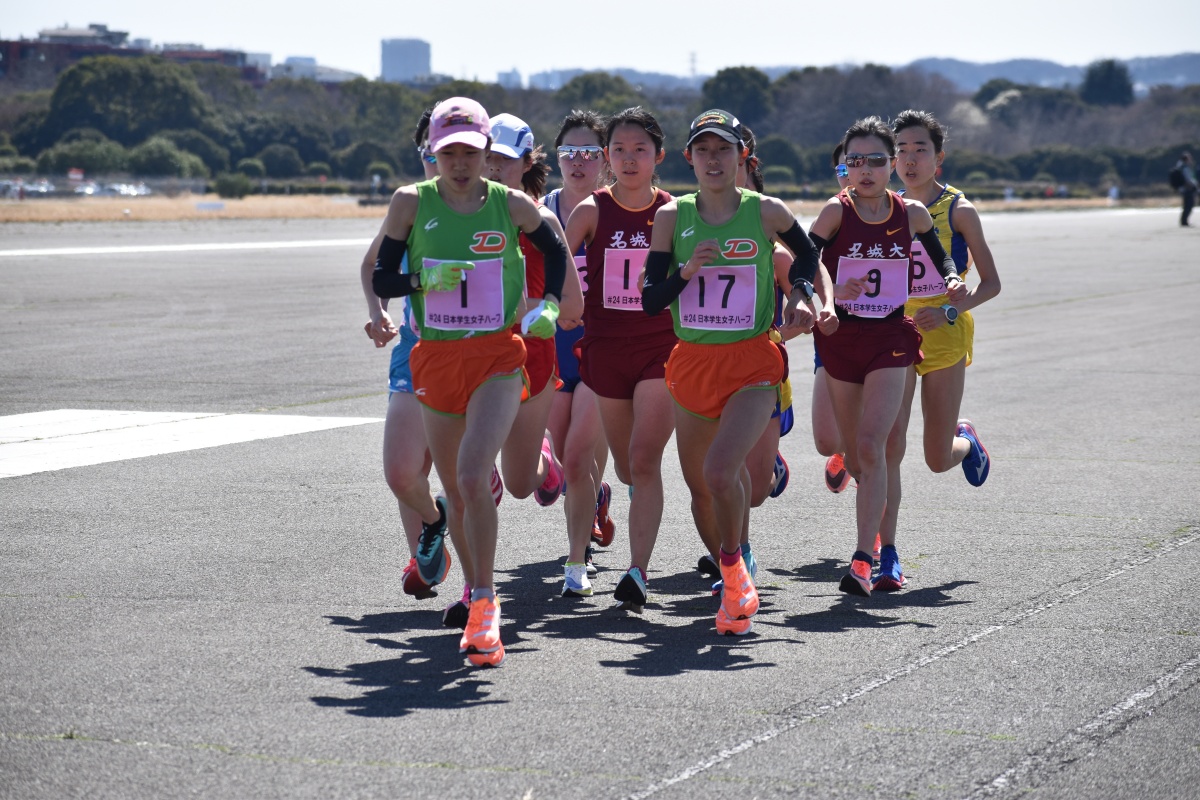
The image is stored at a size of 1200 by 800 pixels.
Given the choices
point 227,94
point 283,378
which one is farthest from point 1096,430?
point 227,94

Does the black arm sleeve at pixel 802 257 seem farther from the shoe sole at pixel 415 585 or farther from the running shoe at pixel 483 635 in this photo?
the shoe sole at pixel 415 585

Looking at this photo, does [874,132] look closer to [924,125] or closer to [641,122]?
[924,125]

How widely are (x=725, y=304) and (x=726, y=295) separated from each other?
0.04 metres

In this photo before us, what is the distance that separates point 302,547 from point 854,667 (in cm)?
302

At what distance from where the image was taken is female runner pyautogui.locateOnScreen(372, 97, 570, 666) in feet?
18.2

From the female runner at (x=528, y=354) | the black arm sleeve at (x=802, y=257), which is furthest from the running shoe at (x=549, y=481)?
the black arm sleeve at (x=802, y=257)

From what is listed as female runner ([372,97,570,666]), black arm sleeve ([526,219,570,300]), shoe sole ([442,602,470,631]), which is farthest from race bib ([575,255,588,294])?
shoe sole ([442,602,470,631])

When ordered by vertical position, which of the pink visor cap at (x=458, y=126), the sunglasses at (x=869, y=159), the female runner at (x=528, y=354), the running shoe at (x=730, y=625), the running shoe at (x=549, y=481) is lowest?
the running shoe at (x=730, y=625)

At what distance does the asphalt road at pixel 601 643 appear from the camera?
427 centimetres

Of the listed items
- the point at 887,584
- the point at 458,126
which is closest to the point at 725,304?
the point at 458,126

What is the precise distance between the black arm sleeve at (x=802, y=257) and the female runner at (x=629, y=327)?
0.61 m

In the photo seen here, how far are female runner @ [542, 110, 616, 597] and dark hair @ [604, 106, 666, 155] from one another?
36cm

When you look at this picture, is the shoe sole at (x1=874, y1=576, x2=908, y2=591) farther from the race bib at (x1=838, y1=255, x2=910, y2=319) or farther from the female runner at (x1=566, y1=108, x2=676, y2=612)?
the race bib at (x1=838, y1=255, x2=910, y2=319)

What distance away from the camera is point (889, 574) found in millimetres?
6586
